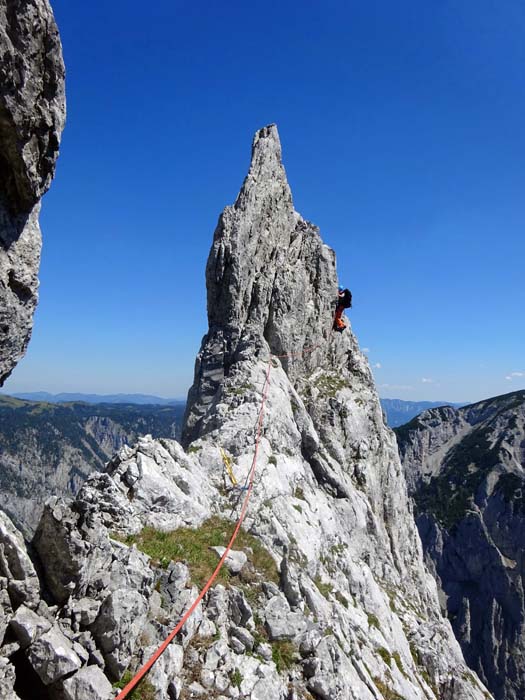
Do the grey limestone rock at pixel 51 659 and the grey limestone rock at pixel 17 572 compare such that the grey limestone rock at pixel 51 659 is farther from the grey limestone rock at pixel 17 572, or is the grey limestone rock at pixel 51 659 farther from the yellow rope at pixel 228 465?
the yellow rope at pixel 228 465

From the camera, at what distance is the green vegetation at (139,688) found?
936 cm

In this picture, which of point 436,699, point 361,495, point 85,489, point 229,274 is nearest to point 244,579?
point 85,489

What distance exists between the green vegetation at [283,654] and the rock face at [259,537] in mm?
63

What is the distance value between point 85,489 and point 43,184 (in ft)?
35.2

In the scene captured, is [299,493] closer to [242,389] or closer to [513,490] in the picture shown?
[242,389]

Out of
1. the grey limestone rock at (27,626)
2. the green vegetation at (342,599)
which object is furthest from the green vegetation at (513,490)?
the grey limestone rock at (27,626)

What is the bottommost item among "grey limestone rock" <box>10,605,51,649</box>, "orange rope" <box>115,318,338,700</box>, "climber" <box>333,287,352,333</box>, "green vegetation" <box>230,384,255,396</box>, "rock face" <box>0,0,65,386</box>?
"orange rope" <box>115,318,338,700</box>

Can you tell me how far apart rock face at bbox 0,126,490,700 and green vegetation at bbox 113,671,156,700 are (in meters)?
0.08

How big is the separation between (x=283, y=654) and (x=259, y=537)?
6.90 meters

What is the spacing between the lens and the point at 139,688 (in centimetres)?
960

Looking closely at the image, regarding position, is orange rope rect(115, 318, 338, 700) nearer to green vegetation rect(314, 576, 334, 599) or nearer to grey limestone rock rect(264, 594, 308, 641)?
grey limestone rock rect(264, 594, 308, 641)

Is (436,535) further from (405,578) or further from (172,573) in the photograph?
(172,573)

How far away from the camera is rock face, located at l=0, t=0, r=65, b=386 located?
798 centimetres

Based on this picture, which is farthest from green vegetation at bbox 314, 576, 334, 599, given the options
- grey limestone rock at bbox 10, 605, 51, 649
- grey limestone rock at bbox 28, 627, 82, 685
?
grey limestone rock at bbox 10, 605, 51, 649
